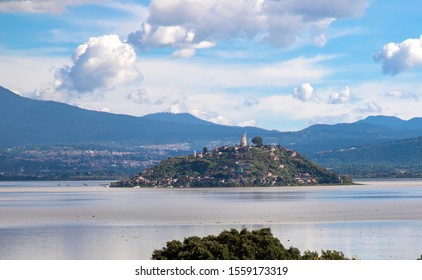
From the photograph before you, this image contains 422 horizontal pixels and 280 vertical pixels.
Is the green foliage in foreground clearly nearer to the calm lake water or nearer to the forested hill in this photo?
the calm lake water

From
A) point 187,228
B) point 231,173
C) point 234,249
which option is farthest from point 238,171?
point 234,249

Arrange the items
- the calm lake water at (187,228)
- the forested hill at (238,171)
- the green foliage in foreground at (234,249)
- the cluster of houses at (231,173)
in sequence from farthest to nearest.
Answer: the forested hill at (238,171) → the cluster of houses at (231,173) → the calm lake water at (187,228) → the green foliage in foreground at (234,249)

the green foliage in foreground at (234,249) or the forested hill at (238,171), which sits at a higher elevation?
the forested hill at (238,171)

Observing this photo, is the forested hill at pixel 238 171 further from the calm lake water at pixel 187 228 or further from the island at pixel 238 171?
the calm lake water at pixel 187 228

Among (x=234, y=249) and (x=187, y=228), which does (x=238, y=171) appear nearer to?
(x=187, y=228)

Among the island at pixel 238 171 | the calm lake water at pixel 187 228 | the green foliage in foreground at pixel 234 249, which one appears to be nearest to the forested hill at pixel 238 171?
the island at pixel 238 171

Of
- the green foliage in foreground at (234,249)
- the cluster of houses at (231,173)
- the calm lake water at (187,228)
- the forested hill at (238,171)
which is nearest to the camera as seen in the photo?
the green foliage in foreground at (234,249)

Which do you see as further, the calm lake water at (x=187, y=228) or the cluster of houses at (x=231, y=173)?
the cluster of houses at (x=231, y=173)

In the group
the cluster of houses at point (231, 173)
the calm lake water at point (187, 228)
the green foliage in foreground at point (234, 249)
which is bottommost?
the calm lake water at point (187, 228)
